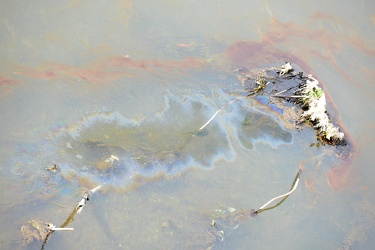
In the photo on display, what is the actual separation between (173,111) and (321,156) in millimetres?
1484

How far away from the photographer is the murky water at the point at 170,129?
8.57 ft

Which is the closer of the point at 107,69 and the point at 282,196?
the point at 282,196

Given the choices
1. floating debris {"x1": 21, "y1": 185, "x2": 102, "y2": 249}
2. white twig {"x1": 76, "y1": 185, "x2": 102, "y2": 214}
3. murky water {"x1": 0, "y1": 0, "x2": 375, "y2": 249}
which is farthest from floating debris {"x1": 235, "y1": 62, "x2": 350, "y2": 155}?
floating debris {"x1": 21, "y1": 185, "x2": 102, "y2": 249}

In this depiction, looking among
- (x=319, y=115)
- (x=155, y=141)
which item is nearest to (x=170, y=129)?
(x=155, y=141)

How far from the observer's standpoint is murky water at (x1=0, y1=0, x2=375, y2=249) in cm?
261

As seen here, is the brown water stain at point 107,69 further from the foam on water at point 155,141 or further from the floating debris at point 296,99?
the floating debris at point 296,99

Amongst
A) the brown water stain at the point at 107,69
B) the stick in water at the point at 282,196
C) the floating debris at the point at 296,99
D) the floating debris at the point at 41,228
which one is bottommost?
the floating debris at the point at 41,228

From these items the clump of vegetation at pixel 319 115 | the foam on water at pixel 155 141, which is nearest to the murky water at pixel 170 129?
the foam on water at pixel 155 141

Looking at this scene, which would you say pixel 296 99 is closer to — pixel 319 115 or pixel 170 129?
pixel 319 115

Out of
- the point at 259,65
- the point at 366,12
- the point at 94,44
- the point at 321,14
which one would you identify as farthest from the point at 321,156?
the point at 94,44

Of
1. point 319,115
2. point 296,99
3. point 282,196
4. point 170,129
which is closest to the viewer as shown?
point 282,196

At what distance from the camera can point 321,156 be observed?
122 inches

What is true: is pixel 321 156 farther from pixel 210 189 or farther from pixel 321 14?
pixel 321 14

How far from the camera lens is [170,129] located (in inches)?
118
